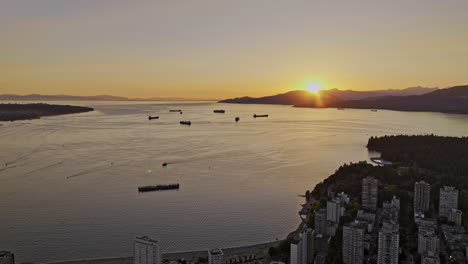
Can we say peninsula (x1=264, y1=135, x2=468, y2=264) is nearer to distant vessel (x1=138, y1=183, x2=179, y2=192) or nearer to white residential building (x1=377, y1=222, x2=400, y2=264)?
white residential building (x1=377, y1=222, x2=400, y2=264)

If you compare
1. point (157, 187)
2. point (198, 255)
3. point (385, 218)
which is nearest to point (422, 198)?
point (385, 218)

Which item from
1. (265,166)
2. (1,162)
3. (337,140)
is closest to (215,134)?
(337,140)

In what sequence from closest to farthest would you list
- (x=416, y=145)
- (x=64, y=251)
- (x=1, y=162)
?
(x=64, y=251)
(x=1, y=162)
(x=416, y=145)

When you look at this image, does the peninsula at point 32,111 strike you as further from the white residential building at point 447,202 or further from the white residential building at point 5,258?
the white residential building at point 447,202

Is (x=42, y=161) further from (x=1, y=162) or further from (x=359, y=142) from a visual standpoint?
(x=359, y=142)

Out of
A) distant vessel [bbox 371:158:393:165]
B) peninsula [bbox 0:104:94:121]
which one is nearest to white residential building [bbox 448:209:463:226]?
distant vessel [bbox 371:158:393:165]

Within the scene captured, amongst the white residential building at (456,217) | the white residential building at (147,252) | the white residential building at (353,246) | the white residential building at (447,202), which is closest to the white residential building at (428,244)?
the white residential building at (353,246)
